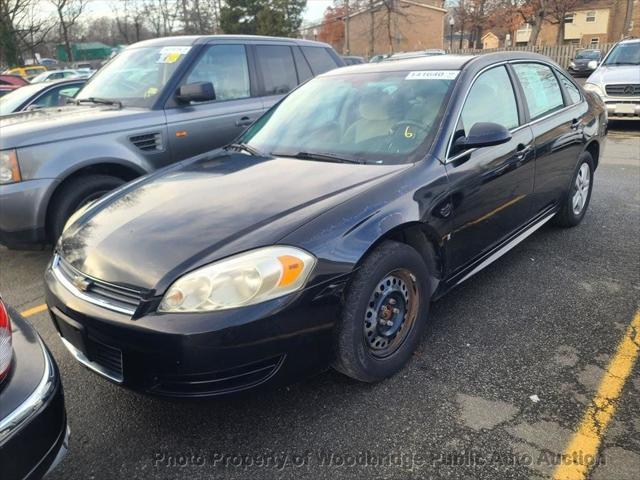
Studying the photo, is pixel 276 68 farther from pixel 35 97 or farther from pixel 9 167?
pixel 35 97

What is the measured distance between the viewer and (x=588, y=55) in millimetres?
27312

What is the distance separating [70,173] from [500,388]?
138 inches

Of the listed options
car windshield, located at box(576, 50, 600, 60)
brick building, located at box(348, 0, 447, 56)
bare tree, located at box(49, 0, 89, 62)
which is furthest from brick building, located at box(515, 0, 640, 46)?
bare tree, located at box(49, 0, 89, 62)

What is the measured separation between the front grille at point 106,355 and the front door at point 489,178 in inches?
72.3

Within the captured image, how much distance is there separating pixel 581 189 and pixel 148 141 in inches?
158

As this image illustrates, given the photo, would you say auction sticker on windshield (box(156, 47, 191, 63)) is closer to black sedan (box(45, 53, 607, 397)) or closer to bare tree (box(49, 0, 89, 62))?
black sedan (box(45, 53, 607, 397))

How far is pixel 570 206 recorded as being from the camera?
462 cm

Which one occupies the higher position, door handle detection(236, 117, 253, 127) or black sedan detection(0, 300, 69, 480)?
door handle detection(236, 117, 253, 127)

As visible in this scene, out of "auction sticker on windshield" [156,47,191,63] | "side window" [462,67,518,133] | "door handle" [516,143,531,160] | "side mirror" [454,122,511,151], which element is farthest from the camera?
"auction sticker on windshield" [156,47,191,63]

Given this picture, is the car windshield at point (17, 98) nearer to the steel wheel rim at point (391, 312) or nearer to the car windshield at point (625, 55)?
the steel wheel rim at point (391, 312)

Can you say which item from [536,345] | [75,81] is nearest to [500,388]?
[536,345]

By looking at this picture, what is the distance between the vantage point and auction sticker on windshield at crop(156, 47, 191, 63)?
195 inches

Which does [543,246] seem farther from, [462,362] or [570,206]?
[462,362]

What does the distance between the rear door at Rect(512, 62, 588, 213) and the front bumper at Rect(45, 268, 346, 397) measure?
2.38 metres
